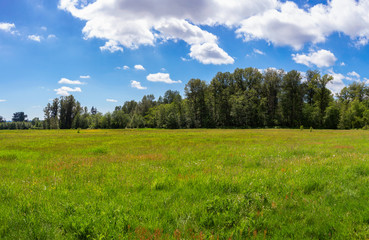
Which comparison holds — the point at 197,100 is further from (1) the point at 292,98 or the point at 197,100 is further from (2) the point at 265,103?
(1) the point at 292,98

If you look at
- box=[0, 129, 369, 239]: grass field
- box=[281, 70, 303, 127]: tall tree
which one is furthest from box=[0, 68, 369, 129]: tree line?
box=[0, 129, 369, 239]: grass field

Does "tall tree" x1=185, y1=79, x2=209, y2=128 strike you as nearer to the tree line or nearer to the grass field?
the tree line

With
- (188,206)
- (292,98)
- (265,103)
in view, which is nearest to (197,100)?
(265,103)

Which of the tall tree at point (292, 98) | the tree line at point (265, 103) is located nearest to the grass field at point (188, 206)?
the tree line at point (265, 103)

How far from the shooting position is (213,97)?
8912 cm

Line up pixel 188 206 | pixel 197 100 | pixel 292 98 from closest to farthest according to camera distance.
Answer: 1. pixel 188 206
2. pixel 292 98
3. pixel 197 100

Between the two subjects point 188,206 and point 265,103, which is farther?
point 265,103

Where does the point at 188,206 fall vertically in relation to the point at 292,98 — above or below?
below

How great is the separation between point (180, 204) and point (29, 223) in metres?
3.69

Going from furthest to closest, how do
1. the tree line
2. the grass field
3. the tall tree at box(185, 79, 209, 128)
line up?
the tall tree at box(185, 79, 209, 128) → the tree line → the grass field

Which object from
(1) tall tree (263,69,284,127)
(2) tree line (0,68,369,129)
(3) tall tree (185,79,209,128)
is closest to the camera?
(2) tree line (0,68,369,129)

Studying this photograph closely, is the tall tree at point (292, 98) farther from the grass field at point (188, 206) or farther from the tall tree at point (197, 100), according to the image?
the grass field at point (188, 206)

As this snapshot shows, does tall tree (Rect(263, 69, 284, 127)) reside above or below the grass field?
above

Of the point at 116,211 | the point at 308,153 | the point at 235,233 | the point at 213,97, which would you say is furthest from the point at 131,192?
the point at 213,97
